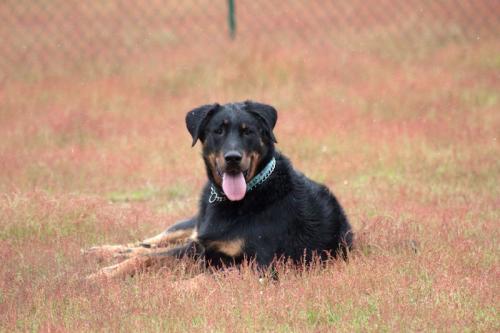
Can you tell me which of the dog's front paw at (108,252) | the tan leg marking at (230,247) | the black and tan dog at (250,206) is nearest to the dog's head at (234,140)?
the black and tan dog at (250,206)

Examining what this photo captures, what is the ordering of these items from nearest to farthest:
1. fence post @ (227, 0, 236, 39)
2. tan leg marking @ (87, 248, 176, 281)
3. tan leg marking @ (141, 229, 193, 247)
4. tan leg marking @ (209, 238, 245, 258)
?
tan leg marking @ (209, 238, 245, 258)
tan leg marking @ (87, 248, 176, 281)
tan leg marking @ (141, 229, 193, 247)
fence post @ (227, 0, 236, 39)

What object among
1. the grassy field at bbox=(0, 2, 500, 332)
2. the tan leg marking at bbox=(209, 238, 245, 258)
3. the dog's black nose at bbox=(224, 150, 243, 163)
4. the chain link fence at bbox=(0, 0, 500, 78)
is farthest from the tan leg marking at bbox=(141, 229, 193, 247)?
the chain link fence at bbox=(0, 0, 500, 78)

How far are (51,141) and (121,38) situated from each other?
4935mm

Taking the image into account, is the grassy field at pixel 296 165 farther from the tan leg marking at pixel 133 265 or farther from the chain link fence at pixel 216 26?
the chain link fence at pixel 216 26

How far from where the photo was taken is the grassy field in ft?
17.6

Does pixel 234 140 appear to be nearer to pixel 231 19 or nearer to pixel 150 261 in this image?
pixel 150 261

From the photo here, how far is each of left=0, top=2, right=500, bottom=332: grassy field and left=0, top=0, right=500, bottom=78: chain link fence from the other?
630 mm

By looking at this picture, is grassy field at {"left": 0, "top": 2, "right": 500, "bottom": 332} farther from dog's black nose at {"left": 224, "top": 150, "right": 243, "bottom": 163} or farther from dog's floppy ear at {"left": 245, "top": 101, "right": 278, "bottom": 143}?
A: dog's floppy ear at {"left": 245, "top": 101, "right": 278, "bottom": 143}

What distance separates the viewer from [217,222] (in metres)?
6.41

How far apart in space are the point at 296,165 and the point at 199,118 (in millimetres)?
4174

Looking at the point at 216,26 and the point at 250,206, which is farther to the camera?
the point at 216,26

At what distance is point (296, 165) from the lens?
10547mm

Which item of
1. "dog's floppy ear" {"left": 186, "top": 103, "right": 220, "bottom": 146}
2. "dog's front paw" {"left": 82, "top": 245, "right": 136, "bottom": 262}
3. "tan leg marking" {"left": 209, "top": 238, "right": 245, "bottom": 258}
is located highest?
"dog's floppy ear" {"left": 186, "top": 103, "right": 220, "bottom": 146}

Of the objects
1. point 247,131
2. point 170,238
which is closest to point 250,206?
point 247,131
